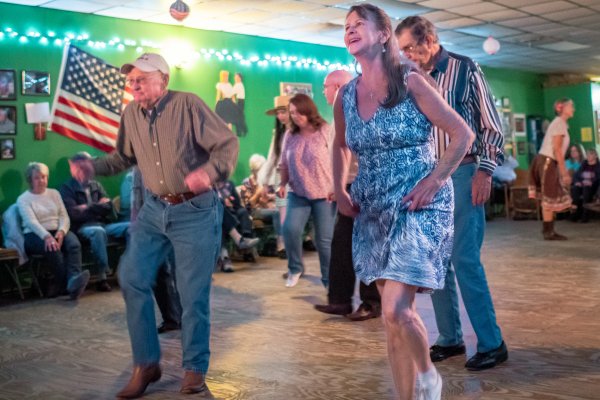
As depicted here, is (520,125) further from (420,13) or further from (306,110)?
(306,110)

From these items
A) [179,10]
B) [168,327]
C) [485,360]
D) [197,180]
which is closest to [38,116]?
[179,10]

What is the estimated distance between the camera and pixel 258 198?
9266mm

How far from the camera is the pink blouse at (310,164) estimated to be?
19.3ft

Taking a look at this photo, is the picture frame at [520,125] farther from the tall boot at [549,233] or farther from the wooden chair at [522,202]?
the tall boot at [549,233]

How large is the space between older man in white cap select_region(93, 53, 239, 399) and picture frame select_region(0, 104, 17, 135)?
15.4 ft

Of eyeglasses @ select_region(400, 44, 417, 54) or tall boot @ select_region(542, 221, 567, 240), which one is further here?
tall boot @ select_region(542, 221, 567, 240)

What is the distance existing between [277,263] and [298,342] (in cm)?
409

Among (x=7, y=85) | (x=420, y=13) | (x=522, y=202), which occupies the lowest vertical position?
(x=522, y=202)

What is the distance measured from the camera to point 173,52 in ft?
30.1

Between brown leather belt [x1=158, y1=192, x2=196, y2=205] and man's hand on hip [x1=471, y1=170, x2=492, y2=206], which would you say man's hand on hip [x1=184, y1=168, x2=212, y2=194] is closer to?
brown leather belt [x1=158, y1=192, x2=196, y2=205]

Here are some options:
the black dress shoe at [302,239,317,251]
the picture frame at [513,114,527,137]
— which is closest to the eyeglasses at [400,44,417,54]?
the black dress shoe at [302,239,317,251]

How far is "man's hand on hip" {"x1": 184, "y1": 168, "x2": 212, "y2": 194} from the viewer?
3.14 meters

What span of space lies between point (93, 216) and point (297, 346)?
381 cm

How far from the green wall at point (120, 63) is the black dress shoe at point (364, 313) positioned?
4192mm
